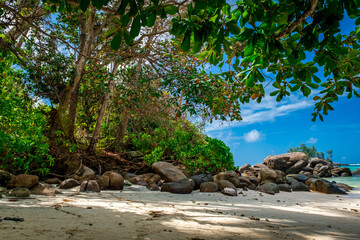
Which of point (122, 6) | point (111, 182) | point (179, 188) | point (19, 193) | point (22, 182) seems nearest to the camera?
point (122, 6)

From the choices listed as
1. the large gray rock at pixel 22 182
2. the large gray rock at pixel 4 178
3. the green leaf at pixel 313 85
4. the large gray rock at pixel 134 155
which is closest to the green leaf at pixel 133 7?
the green leaf at pixel 313 85

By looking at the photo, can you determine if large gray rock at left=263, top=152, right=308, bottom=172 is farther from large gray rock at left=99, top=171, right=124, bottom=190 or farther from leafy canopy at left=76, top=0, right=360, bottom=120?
leafy canopy at left=76, top=0, right=360, bottom=120

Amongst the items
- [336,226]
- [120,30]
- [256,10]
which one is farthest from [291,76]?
[120,30]

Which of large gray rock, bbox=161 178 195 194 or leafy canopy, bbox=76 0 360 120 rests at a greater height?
leafy canopy, bbox=76 0 360 120

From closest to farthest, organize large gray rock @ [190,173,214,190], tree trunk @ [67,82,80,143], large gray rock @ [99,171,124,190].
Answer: large gray rock @ [99,171,124,190] < large gray rock @ [190,173,214,190] < tree trunk @ [67,82,80,143]

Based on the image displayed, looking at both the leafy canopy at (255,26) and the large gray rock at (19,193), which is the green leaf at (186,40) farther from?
the large gray rock at (19,193)

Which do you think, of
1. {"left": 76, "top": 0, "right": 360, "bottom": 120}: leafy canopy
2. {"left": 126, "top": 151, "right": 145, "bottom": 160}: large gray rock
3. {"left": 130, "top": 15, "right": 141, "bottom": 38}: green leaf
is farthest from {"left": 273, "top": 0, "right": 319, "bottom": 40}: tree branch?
{"left": 126, "top": 151, "right": 145, "bottom": 160}: large gray rock

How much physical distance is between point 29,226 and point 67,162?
543 cm

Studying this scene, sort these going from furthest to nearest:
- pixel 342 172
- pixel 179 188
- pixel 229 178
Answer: pixel 342 172 → pixel 229 178 → pixel 179 188

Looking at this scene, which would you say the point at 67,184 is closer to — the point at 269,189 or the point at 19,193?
the point at 19,193


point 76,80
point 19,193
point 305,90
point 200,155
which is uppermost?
point 76,80

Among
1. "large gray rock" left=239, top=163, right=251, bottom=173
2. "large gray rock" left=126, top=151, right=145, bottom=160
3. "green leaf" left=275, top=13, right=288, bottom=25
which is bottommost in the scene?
"large gray rock" left=126, top=151, right=145, bottom=160

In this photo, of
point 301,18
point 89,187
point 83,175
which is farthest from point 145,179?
point 301,18

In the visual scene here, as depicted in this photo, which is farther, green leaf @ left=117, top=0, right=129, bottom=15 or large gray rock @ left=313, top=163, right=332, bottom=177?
large gray rock @ left=313, top=163, right=332, bottom=177
